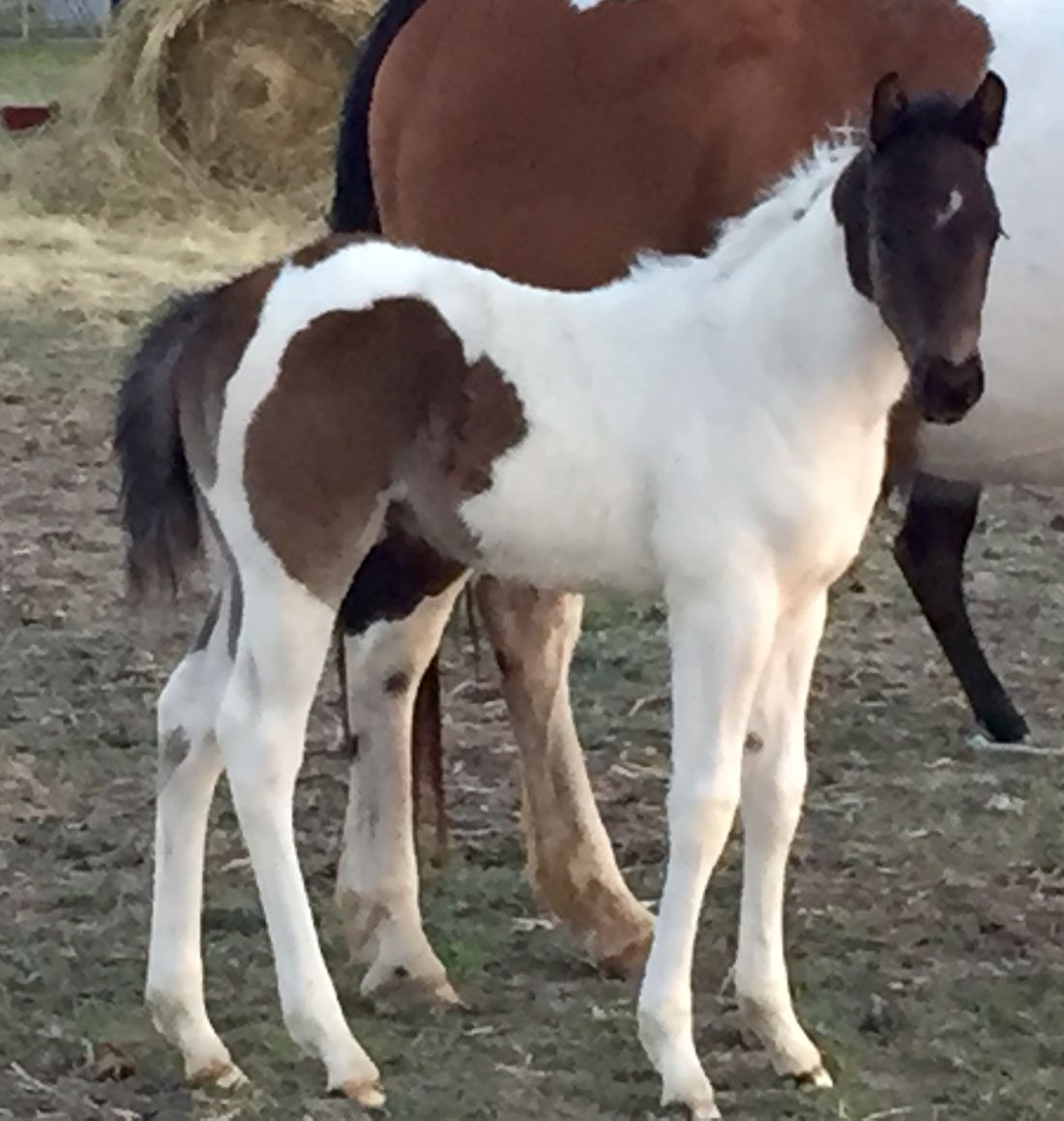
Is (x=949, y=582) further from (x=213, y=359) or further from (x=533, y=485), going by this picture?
(x=213, y=359)

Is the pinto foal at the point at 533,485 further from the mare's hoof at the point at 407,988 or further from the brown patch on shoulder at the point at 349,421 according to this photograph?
the mare's hoof at the point at 407,988

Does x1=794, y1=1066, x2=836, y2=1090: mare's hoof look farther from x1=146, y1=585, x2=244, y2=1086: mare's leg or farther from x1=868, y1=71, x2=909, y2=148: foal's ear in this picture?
x1=868, y1=71, x2=909, y2=148: foal's ear

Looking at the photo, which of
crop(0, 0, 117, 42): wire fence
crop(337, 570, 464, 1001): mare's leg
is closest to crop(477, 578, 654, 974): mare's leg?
crop(337, 570, 464, 1001): mare's leg

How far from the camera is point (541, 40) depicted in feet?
11.0

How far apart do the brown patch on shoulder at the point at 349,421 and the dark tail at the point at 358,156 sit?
0.88 meters

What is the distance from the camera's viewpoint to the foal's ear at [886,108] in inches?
90.7

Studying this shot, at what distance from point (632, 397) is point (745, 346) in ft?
0.46

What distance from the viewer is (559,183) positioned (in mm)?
3240

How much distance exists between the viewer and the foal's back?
316 cm

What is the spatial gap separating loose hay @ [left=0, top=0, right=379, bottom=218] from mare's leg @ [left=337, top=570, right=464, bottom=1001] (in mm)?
6057

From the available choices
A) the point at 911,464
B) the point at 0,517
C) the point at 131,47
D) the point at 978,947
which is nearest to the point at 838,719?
the point at 978,947

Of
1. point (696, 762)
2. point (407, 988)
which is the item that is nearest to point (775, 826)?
point (696, 762)

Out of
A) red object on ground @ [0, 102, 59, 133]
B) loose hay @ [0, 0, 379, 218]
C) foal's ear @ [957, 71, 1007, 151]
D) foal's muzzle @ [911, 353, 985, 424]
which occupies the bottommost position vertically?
red object on ground @ [0, 102, 59, 133]

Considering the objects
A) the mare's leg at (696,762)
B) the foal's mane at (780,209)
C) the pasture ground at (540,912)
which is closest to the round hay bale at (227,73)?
the pasture ground at (540,912)
